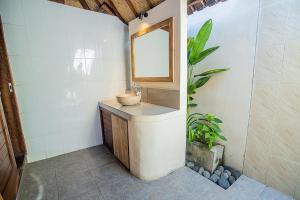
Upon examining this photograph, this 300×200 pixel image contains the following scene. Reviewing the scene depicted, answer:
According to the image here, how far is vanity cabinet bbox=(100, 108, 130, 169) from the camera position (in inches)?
73.9

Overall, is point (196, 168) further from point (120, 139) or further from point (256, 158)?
point (120, 139)

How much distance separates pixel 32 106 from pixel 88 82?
2.72 feet

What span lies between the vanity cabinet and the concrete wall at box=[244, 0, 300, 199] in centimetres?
151

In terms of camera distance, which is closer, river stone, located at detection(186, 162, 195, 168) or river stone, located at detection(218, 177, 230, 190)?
river stone, located at detection(218, 177, 230, 190)

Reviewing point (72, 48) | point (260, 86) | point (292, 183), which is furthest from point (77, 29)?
point (292, 183)

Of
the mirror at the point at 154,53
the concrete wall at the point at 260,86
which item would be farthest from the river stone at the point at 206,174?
the mirror at the point at 154,53

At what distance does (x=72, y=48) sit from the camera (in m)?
2.29

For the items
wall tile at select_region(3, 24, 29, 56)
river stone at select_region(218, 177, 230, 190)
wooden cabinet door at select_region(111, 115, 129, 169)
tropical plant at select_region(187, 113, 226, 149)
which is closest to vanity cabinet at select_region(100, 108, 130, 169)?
wooden cabinet door at select_region(111, 115, 129, 169)

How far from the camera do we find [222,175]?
186 cm

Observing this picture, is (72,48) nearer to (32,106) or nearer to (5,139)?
(32,106)

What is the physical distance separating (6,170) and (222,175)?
2.32 metres

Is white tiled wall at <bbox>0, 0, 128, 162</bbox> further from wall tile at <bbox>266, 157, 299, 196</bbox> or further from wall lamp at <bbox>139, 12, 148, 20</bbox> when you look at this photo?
wall tile at <bbox>266, 157, 299, 196</bbox>

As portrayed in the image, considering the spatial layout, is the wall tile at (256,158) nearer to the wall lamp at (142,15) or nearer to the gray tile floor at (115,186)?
the gray tile floor at (115,186)

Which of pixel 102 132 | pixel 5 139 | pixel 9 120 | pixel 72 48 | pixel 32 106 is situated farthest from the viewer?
pixel 102 132
